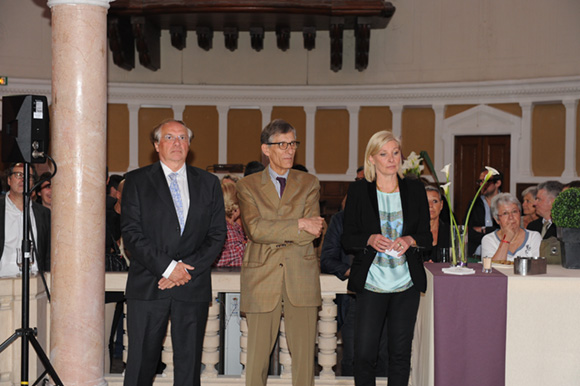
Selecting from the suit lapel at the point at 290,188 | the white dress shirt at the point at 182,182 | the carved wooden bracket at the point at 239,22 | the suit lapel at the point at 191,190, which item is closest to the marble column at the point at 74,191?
the white dress shirt at the point at 182,182

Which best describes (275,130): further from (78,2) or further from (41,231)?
(41,231)

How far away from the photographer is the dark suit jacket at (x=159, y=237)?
3.47 meters

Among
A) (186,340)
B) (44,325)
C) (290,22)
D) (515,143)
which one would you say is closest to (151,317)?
(186,340)

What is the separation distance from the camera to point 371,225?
3578mm

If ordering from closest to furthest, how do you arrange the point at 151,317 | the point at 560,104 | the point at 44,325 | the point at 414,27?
the point at 151,317 < the point at 44,325 < the point at 560,104 < the point at 414,27

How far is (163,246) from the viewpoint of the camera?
11.5 ft

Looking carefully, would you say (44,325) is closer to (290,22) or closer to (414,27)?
(290,22)

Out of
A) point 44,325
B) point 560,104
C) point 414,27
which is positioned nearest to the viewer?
point 44,325

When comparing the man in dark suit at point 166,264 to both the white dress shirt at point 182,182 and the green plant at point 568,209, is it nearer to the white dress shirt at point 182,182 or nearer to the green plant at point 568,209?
the white dress shirt at point 182,182

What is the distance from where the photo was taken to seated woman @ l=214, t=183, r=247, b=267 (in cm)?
489

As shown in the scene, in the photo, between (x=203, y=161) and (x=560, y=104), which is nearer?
(x=560, y=104)

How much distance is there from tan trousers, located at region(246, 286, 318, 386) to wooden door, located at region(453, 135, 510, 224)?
766 centimetres

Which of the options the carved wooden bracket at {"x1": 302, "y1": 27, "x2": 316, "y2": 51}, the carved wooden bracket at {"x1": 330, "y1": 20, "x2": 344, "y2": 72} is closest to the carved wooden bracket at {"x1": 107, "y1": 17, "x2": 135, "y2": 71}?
the carved wooden bracket at {"x1": 302, "y1": 27, "x2": 316, "y2": 51}

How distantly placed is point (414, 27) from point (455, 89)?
1.23 meters
